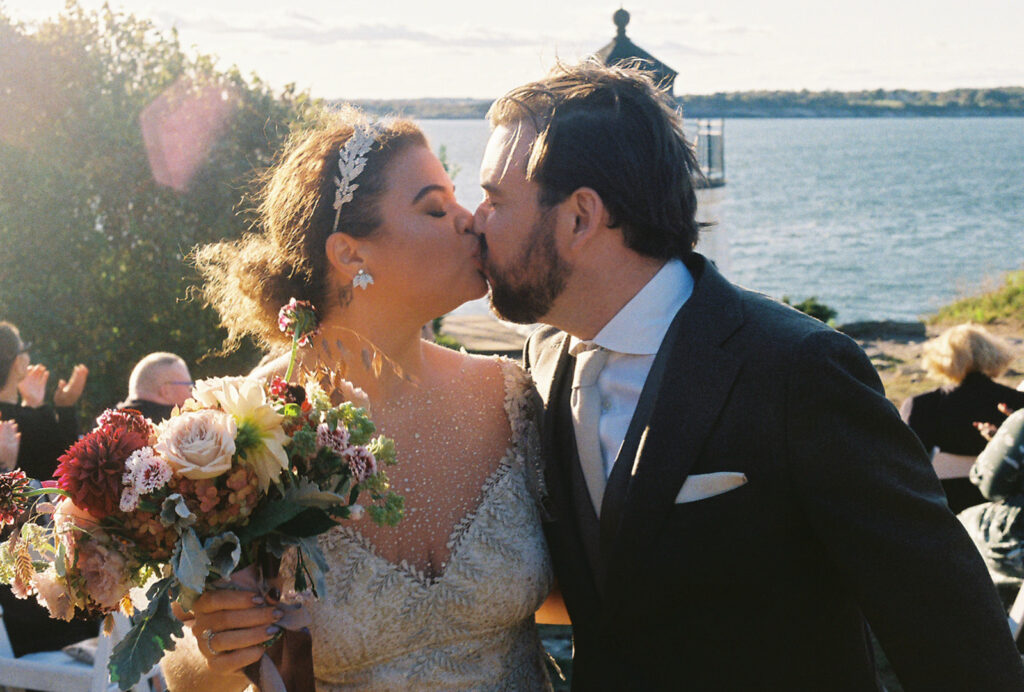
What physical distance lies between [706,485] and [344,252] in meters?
1.32

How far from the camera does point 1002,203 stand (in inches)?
3059

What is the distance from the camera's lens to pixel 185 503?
1999 millimetres

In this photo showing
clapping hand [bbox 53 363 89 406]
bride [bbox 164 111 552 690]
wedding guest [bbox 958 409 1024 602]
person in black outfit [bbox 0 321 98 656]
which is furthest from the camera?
clapping hand [bbox 53 363 89 406]

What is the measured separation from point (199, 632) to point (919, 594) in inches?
65.7

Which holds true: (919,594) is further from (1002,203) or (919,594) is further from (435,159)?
(1002,203)

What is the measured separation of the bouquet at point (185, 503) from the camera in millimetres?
1997

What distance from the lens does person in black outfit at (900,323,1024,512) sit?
618 cm

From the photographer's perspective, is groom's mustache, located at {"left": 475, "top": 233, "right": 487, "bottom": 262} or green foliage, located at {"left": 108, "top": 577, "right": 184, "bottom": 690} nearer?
green foliage, located at {"left": 108, "top": 577, "right": 184, "bottom": 690}

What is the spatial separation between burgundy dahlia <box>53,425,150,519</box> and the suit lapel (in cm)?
117

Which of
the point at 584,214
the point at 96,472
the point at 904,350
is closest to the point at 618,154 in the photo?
the point at 584,214

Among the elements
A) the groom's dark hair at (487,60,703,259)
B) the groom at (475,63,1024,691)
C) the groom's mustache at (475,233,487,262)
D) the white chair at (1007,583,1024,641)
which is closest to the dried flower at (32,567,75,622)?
the groom at (475,63,1024,691)

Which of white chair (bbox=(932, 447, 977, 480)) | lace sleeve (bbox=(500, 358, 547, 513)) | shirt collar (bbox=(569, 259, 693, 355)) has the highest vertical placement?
shirt collar (bbox=(569, 259, 693, 355))

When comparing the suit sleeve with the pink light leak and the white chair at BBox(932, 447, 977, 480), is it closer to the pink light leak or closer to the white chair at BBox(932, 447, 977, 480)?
the white chair at BBox(932, 447, 977, 480)

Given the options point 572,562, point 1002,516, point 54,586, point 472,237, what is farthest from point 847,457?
point 1002,516
